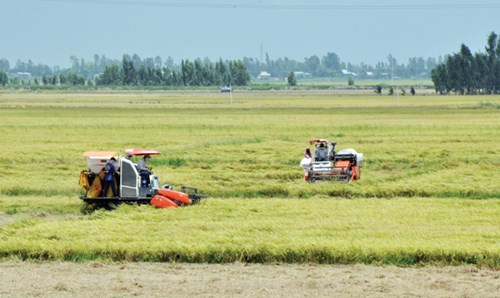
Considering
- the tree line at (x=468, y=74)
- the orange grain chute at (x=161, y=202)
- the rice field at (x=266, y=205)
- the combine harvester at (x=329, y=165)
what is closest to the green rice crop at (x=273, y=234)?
the rice field at (x=266, y=205)

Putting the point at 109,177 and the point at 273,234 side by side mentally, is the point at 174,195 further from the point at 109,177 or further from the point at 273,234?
the point at 273,234

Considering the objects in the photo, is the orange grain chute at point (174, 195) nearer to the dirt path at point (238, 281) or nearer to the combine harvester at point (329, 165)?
the dirt path at point (238, 281)

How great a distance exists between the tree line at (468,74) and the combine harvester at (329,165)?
5769 inches

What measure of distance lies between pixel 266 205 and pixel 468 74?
156 m

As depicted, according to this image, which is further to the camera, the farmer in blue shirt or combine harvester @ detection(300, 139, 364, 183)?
combine harvester @ detection(300, 139, 364, 183)

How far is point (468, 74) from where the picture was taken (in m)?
176

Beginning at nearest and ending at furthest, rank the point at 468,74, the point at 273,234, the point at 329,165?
the point at 273,234
the point at 329,165
the point at 468,74

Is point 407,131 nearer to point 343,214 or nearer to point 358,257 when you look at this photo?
point 343,214

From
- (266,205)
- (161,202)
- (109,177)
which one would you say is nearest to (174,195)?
(161,202)

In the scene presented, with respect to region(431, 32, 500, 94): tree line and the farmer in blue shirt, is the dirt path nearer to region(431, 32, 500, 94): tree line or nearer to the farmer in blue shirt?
the farmer in blue shirt

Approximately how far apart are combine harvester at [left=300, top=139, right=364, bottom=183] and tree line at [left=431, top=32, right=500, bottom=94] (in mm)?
146534

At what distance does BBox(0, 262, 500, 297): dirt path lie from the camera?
15.7 meters

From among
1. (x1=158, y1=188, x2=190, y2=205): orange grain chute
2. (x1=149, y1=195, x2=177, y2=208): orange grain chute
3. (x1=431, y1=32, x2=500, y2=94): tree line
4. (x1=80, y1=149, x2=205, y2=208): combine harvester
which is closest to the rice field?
(x1=149, y1=195, x2=177, y2=208): orange grain chute

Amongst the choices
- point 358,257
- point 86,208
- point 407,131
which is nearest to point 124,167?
point 86,208
